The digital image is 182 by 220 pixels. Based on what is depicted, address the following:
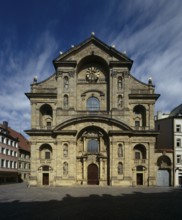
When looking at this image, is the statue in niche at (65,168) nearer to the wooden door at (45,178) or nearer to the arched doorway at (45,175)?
the arched doorway at (45,175)

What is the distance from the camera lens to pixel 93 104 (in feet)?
147

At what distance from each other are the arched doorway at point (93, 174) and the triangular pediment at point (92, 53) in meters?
17.1

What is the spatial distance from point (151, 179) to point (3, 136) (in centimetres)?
3001

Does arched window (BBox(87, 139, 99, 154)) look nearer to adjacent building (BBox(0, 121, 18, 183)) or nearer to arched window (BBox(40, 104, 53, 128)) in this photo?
arched window (BBox(40, 104, 53, 128))

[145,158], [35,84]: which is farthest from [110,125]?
[35,84]

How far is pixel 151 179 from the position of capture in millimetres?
41344

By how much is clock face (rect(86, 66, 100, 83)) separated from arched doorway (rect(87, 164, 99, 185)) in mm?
14354

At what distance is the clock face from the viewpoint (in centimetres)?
4550

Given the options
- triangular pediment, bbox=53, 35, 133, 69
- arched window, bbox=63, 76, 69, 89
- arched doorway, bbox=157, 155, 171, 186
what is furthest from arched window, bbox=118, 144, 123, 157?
triangular pediment, bbox=53, 35, 133, 69

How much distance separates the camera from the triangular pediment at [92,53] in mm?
44281

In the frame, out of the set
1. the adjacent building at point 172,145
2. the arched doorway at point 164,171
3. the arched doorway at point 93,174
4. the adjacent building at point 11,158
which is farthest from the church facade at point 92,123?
the adjacent building at point 11,158

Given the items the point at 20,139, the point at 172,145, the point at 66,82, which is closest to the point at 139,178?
the point at 172,145

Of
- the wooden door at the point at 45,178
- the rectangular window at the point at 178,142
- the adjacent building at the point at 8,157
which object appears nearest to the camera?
the wooden door at the point at 45,178

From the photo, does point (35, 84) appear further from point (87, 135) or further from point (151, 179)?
point (151, 179)
